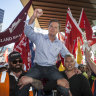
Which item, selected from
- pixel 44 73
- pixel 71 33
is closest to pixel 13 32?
pixel 71 33

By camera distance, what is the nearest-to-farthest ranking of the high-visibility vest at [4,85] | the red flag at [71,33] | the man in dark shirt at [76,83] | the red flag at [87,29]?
the high-visibility vest at [4,85], the man in dark shirt at [76,83], the red flag at [71,33], the red flag at [87,29]

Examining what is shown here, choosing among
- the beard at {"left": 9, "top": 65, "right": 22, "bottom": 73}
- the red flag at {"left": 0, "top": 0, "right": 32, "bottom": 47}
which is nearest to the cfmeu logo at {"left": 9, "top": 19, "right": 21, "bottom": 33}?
the red flag at {"left": 0, "top": 0, "right": 32, "bottom": 47}

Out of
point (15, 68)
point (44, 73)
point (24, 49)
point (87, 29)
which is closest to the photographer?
point (44, 73)

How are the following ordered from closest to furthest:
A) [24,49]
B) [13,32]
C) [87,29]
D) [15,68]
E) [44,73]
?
[44,73] → [15,68] → [13,32] → [24,49] → [87,29]

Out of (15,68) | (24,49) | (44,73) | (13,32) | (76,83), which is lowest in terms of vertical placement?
(76,83)

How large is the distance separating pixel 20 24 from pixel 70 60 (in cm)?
218

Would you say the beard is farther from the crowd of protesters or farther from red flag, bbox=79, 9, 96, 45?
red flag, bbox=79, 9, 96, 45

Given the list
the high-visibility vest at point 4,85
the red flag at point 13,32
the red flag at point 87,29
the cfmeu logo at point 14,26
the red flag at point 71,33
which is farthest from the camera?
the red flag at point 87,29

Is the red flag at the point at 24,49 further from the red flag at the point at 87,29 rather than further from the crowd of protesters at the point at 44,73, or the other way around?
the red flag at the point at 87,29

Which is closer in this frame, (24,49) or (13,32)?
(13,32)

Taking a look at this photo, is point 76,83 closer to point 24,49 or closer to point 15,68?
point 15,68

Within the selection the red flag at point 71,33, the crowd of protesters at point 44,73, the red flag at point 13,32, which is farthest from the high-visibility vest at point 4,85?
the red flag at point 71,33

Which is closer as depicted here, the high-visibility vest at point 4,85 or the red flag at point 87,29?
the high-visibility vest at point 4,85

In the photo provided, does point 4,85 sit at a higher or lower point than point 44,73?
lower
